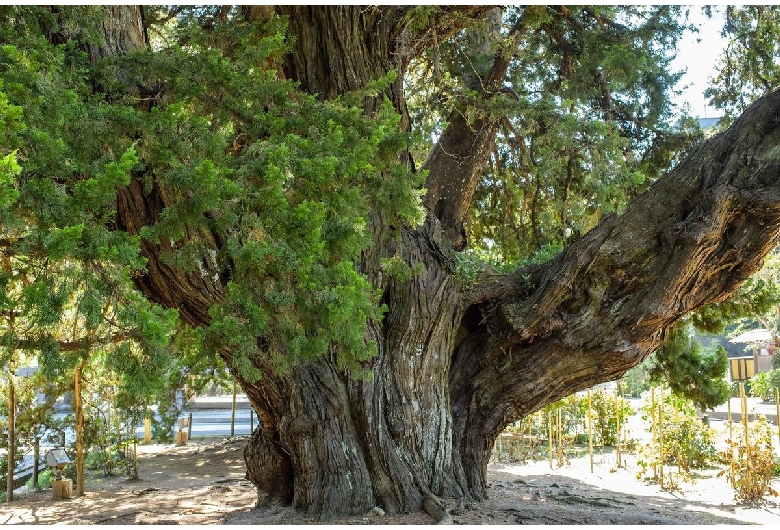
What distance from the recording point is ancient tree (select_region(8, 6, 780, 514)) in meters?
4.20

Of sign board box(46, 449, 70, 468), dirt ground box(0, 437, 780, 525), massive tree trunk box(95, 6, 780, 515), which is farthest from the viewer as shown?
sign board box(46, 449, 70, 468)

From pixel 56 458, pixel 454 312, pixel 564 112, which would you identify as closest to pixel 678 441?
pixel 454 312

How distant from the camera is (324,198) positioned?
4324 millimetres

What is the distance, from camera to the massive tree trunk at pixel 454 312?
18.6 feet

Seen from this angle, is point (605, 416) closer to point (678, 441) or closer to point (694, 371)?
point (678, 441)

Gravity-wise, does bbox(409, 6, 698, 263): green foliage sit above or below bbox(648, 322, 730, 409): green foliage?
above

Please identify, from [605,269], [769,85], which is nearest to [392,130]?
[605,269]

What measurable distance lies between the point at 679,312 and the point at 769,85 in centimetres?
339

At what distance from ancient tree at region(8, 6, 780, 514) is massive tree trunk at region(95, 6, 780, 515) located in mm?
19

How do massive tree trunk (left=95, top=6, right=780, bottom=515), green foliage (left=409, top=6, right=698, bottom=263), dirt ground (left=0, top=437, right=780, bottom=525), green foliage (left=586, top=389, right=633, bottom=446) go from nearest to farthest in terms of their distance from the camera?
massive tree trunk (left=95, top=6, right=780, bottom=515), dirt ground (left=0, top=437, right=780, bottom=525), green foliage (left=409, top=6, right=698, bottom=263), green foliage (left=586, top=389, right=633, bottom=446)

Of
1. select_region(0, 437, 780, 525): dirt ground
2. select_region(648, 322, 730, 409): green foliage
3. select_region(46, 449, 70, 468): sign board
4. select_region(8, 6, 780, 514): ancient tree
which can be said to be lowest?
select_region(0, 437, 780, 525): dirt ground

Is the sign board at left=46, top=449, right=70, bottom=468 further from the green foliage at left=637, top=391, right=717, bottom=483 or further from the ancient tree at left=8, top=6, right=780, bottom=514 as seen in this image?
the green foliage at left=637, top=391, right=717, bottom=483

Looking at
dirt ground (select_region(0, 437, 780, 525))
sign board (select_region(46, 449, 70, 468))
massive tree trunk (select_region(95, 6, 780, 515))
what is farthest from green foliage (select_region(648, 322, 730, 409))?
sign board (select_region(46, 449, 70, 468))

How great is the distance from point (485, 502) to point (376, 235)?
8.74 feet
